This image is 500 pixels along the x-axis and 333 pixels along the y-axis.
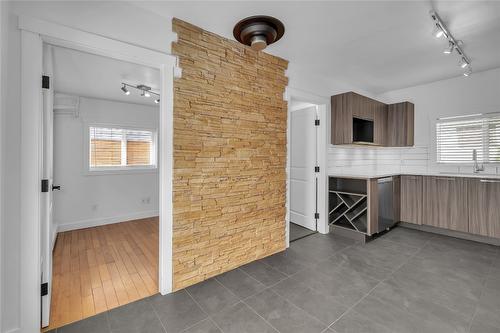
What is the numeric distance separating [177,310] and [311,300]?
3.71 feet

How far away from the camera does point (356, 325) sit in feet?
5.61

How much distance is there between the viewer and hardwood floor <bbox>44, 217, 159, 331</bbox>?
1998 millimetres

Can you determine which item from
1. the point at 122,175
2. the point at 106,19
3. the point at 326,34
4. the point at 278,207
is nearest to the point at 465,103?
the point at 326,34

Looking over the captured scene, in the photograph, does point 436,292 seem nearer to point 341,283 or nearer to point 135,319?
point 341,283

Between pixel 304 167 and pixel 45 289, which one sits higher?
pixel 304 167

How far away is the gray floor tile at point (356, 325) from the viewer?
1.66 metres

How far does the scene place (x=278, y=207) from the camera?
3049mm

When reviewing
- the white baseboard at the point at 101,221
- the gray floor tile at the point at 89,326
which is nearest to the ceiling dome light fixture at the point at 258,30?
the gray floor tile at the point at 89,326

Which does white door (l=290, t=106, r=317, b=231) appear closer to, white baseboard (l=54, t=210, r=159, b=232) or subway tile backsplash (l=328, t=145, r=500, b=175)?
subway tile backsplash (l=328, t=145, r=500, b=175)

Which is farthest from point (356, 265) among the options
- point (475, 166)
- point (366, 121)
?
point (475, 166)

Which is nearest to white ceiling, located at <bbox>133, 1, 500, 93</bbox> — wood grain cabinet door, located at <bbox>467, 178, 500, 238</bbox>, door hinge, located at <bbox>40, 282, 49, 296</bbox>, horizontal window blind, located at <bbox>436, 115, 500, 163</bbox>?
horizontal window blind, located at <bbox>436, 115, 500, 163</bbox>

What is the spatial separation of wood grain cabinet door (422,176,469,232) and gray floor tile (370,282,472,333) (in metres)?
2.14

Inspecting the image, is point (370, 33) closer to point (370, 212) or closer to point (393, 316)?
point (370, 212)

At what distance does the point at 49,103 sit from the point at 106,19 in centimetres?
79
